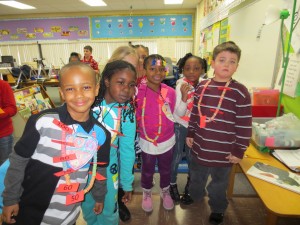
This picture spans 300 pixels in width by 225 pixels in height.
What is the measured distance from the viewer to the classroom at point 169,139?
978 millimetres

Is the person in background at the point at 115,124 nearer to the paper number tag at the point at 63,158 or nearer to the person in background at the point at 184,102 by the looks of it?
the paper number tag at the point at 63,158

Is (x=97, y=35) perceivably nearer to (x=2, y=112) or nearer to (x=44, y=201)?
(x=2, y=112)

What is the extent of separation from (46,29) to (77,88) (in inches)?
365

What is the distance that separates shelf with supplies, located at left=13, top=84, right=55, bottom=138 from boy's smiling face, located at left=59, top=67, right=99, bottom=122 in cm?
280

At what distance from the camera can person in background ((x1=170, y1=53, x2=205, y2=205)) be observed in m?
1.74

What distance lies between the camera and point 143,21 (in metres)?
8.27

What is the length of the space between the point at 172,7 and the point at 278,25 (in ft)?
21.9

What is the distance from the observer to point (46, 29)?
8.65 metres

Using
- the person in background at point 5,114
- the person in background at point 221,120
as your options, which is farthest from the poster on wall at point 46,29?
the person in background at point 221,120

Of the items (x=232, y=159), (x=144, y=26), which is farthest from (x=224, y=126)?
(x=144, y=26)

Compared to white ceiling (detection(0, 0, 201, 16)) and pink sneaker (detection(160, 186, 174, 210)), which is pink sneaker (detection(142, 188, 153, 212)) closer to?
pink sneaker (detection(160, 186, 174, 210))

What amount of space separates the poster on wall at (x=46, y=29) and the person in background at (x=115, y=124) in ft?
27.1

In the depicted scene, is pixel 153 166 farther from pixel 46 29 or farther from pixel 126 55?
pixel 46 29

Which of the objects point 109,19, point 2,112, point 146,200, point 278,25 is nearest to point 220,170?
point 146,200
